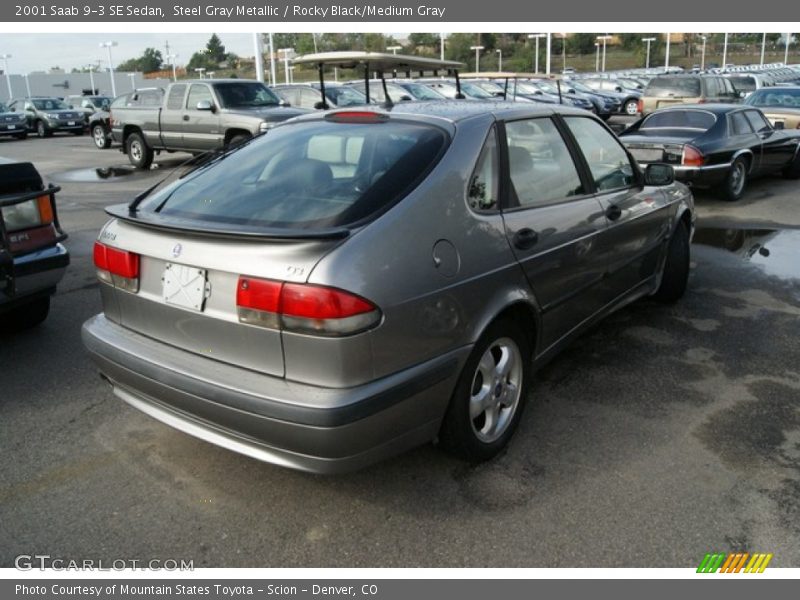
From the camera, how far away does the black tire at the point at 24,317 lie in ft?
16.2

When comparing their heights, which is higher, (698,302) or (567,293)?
(567,293)

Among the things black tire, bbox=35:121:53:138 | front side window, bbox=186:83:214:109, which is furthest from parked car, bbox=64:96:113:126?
front side window, bbox=186:83:214:109

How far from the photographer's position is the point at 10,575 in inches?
103

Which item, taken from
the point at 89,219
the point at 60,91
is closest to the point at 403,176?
the point at 89,219

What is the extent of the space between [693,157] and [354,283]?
8390 millimetres

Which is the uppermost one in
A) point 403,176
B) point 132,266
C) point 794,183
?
point 403,176

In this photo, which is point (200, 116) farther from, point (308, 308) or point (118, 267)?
point (308, 308)

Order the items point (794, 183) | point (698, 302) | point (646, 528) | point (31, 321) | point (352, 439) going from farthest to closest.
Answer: point (794, 183) → point (698, 302) → point (31, 321) → point (646, 528) → point (352, 439)

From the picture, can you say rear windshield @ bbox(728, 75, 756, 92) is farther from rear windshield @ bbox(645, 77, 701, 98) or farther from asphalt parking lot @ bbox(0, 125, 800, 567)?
asphalt parking lot @ bbox(0, 125, 800, 567)

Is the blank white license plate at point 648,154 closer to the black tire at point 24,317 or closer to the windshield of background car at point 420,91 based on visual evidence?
the black tire at point 24,317

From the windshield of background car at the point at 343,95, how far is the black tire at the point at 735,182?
8.79 m

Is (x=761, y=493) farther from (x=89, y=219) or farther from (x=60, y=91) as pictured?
(x=60, y=91)

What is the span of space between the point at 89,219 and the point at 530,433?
7.70m

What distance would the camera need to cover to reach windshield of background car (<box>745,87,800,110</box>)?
1521 cm
